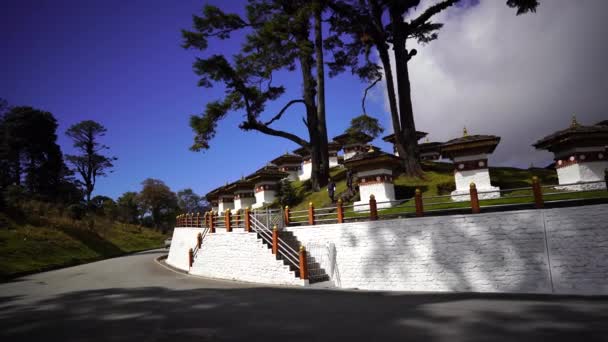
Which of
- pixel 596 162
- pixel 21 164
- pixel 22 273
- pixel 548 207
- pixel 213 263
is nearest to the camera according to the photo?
pixel 548 207

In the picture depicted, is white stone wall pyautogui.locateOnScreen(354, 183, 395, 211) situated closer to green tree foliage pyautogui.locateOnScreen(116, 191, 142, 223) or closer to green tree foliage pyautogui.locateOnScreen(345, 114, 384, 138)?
green tree foliage pyautogui.locateOnScreen(345, 114, 384, 138)

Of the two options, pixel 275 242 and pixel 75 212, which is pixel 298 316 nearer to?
pixel 275 242

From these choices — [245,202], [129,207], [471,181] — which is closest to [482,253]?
[471,181]

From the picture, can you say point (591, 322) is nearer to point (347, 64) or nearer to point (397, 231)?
point (397, 231)

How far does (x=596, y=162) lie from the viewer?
14.3 m

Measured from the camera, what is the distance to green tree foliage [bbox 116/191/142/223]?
55.2m

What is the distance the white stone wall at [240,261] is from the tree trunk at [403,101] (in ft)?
39.4

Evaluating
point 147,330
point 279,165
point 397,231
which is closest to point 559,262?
point 397,231

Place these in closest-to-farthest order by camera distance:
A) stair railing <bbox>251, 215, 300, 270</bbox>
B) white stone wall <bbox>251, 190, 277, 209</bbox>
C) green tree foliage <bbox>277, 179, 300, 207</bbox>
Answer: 1. stair railing <bbox>251, 215, 300, 270</bbox>
2. green tree foliage <bbox>277, 179, 300, 207</bbox>
3. white stone wall <bbox>251, 190, 277, 209</bbox>

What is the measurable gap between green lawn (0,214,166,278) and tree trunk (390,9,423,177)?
24.6m

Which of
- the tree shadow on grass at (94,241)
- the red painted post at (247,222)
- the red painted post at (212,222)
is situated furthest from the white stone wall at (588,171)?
the tree shadow on grass at (94,241)

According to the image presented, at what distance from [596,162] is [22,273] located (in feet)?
99.2

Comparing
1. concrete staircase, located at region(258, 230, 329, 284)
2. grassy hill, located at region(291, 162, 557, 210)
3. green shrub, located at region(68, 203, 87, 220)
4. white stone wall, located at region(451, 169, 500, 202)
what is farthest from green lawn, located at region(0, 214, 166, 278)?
white stone wall, located at region(451, 169, 500, 202)

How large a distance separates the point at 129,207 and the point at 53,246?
3315cm
